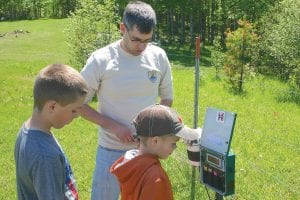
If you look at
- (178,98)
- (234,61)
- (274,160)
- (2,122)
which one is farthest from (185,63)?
(274,160)

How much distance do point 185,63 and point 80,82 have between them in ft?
92.3

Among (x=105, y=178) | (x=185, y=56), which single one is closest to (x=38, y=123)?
(x=105, y=178)

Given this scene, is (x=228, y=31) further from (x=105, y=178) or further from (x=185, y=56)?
(x=105, y=178)

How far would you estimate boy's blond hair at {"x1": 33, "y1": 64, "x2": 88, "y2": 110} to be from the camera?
2.30m

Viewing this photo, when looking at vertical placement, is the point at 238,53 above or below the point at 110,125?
below

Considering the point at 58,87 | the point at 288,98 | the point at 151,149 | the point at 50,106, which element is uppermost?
the point at 58,87

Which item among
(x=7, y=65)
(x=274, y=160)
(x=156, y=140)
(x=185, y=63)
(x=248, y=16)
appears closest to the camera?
(x=156, y=140)

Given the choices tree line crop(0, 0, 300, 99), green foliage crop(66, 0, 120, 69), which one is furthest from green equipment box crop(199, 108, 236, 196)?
green foliage crop(66, 0, 120, 69)

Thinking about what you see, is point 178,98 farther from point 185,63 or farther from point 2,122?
point 185,63

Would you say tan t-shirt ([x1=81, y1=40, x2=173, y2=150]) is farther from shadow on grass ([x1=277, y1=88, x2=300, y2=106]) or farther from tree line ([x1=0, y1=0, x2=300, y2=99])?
shadow on grass ([x1=277, y1=88, x2=300, y2=106])

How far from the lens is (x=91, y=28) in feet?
48.4

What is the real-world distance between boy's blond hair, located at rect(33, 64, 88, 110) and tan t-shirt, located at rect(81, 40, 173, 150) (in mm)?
1097

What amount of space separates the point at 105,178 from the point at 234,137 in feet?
20.0

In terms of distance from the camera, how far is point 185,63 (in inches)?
1191
